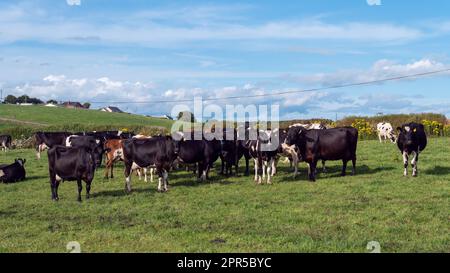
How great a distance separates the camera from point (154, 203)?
1416cm

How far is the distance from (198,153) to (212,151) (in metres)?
0.63

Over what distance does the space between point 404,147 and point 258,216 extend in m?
8.26

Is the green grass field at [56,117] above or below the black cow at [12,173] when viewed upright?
above

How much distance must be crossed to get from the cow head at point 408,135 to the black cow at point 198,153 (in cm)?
683

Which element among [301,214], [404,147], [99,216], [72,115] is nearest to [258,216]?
[301,214]

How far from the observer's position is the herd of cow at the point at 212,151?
15352 mm

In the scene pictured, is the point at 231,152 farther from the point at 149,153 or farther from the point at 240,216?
the point at 240,216

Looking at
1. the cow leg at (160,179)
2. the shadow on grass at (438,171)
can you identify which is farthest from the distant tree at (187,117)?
the shadow on grass at (438,171)

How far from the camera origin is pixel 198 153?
18703 millimetres

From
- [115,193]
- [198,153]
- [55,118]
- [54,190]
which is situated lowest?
[115,193]

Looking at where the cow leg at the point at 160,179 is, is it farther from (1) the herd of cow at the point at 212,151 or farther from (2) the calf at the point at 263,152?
(2) the calf at the point at 263,152

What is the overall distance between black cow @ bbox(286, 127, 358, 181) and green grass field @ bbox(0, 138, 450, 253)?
95cm

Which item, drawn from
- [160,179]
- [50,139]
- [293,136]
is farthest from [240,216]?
[50,139]
